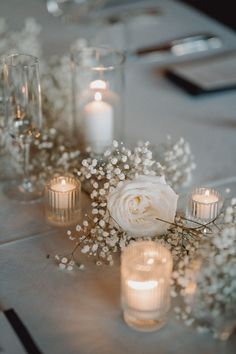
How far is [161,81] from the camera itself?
2156 millimetres

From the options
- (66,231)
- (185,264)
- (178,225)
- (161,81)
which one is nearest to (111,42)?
(161,81)

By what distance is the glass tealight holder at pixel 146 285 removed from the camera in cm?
119

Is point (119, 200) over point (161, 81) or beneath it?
beneath

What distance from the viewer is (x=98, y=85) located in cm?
189

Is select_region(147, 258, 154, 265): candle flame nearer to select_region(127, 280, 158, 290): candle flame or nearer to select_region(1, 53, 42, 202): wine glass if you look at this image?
select_region(127, 280, 158, 290): candle flame

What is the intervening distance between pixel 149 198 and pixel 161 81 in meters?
0.90

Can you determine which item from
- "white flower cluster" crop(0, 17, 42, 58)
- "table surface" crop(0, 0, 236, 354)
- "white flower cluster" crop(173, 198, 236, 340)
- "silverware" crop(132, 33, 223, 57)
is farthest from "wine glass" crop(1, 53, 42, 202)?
"silverware" crop(132, 33, 223, 57)

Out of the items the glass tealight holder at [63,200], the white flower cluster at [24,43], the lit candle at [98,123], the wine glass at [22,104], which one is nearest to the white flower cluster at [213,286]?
the glass tealight holder at [63,200]

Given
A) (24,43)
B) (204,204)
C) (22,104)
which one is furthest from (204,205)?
(24,43)

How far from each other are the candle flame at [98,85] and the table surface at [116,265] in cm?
15

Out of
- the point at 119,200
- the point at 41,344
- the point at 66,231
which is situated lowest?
the point at 41,344

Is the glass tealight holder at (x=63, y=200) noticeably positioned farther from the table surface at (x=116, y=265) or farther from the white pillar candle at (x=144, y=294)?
the white pillar candle at (x=144, y=294)

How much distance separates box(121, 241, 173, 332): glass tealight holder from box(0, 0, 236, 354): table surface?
3 cm

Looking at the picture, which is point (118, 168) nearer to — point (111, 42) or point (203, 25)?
point (111, 42)
